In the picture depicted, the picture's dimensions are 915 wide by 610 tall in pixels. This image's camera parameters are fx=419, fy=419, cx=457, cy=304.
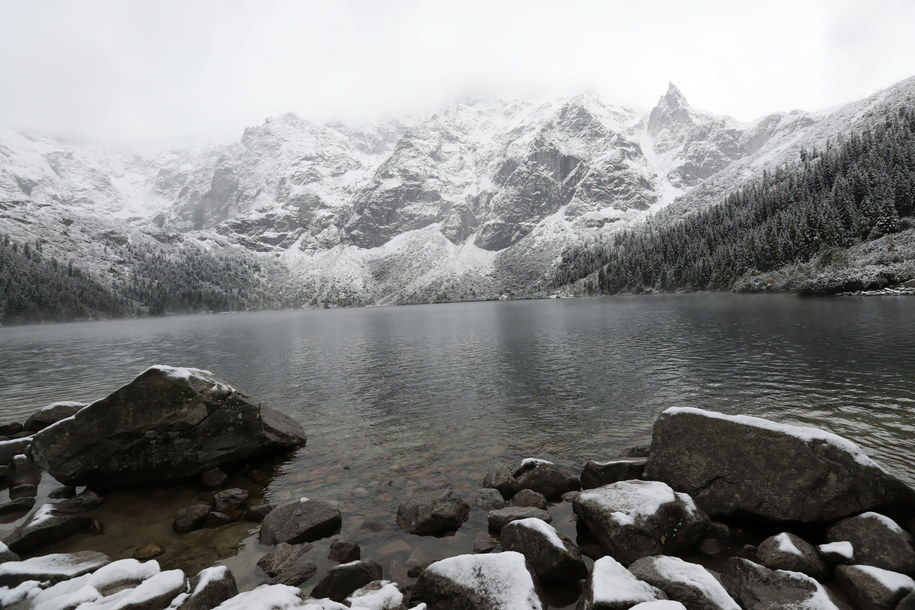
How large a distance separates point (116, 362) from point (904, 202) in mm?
179415

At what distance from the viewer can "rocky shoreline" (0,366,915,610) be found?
338 inches

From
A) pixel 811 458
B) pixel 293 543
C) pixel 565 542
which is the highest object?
pixel 811 458

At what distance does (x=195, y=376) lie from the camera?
18000 mm

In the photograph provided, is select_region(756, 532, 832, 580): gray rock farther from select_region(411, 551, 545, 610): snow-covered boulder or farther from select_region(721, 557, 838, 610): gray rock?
select_region(411, 551, 545, 610): snow-covered boulder

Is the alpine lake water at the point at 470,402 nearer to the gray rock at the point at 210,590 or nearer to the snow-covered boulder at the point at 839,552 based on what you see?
the gray rock at the point at 210,590

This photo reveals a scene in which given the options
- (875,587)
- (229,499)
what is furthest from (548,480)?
(229,499)

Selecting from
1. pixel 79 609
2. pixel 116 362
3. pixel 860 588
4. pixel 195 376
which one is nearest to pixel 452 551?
pixel 79 609

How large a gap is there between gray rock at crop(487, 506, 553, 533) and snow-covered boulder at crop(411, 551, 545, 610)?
294 centimetres

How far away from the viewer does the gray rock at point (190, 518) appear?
13.5 metres

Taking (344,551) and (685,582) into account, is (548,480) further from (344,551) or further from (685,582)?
(344,551)

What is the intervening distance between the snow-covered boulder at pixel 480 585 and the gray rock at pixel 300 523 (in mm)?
4727

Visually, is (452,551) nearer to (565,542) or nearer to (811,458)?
(565,542)

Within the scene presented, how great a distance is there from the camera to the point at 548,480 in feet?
48.3

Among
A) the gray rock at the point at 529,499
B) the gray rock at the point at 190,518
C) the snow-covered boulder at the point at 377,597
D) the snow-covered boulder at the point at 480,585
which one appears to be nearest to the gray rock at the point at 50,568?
the gray rock at the point at 190,518
